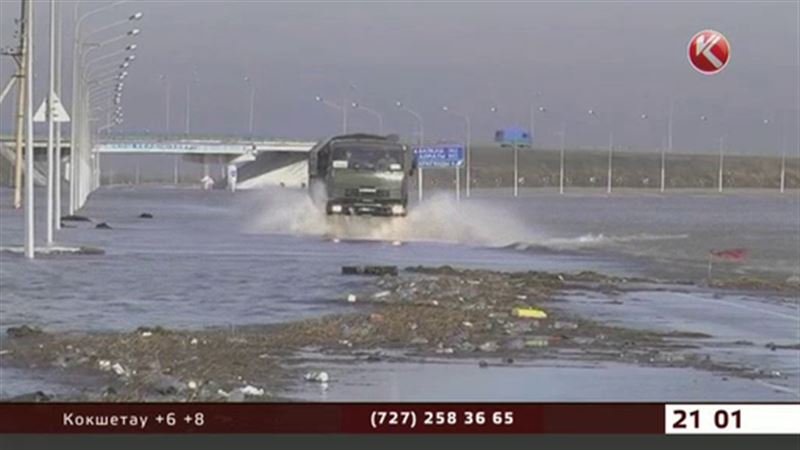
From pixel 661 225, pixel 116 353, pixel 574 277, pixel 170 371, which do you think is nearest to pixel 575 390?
pixel 170 371

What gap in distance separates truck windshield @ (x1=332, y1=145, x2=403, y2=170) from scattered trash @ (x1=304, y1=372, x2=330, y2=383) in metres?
38.8

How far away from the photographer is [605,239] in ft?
162

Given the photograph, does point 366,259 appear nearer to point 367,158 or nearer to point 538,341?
point 367,158

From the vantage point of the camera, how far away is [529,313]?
596 inches

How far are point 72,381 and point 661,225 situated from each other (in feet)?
180

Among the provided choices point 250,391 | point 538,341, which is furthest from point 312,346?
point 250,391

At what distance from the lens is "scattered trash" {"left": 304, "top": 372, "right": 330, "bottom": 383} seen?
630 centimetres

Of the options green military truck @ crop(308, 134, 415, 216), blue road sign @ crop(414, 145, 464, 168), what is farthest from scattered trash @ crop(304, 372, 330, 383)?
green military truck @ crop(308, 134, 415, 216)

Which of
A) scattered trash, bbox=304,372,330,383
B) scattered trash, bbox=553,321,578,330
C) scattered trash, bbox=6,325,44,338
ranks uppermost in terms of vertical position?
scattered trash, bbox=304,372,330,383

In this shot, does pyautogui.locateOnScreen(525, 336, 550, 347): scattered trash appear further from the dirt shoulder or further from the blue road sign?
the blue road sign

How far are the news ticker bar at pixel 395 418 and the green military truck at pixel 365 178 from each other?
140 feet

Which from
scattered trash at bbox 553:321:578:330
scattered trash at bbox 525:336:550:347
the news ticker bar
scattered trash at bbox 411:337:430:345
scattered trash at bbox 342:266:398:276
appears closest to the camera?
the news ticker bar

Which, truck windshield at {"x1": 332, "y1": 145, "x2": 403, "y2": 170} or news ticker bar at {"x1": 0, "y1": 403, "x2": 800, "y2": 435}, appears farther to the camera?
truck windshield at {"x1": 332, "y1": 145, "x2": 403, "y2": 170}

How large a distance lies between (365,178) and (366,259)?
15.4m
